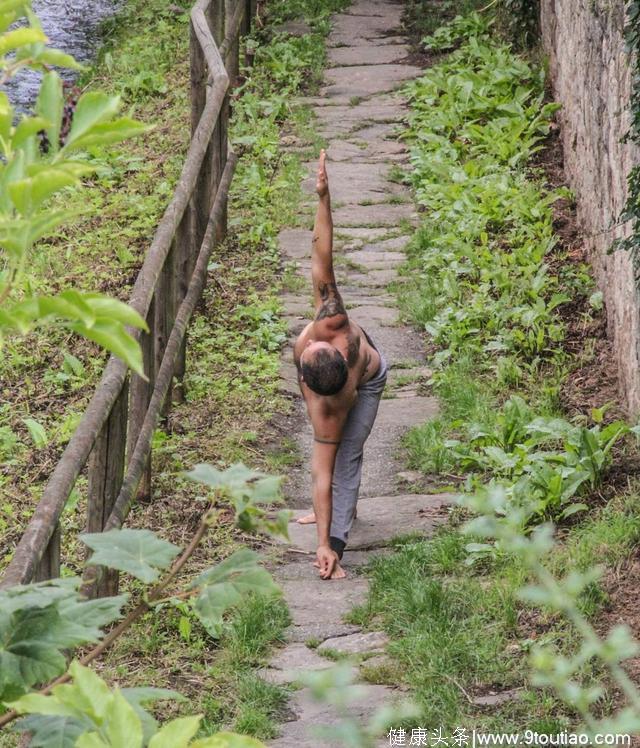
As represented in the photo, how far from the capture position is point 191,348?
8000 mm

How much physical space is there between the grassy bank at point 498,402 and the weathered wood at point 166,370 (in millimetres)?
1022

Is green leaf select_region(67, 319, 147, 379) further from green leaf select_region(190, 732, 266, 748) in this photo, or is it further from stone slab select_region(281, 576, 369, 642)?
stone slab select_region(281, 576, 369, 642)

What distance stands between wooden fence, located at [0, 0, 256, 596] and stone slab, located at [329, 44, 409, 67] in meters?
2.08

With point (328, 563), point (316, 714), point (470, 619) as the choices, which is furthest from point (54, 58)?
point (328, 563)

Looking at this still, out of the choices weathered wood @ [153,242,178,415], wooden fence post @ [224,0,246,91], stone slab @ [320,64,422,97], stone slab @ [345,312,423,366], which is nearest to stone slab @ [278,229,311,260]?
stone slab @ [345,312,423,366]

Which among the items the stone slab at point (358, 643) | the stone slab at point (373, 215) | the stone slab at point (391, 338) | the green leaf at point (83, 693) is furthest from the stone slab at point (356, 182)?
the green leaf at point (83, 693)

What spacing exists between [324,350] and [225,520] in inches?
46.5

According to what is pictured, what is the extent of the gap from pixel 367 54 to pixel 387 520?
23.2ft

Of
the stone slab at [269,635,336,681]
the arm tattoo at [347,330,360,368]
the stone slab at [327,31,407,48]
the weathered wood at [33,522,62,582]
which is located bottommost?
the stone slab at [269,635,336,681]

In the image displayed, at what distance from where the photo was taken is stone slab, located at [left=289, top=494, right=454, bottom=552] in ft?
20.0

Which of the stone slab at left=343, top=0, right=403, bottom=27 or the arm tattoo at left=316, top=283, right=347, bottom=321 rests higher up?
the arm tattoo at left=316, top=283, right=347, bottom=321

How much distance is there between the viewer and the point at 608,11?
303 inches

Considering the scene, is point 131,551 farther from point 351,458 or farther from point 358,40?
point 358,40

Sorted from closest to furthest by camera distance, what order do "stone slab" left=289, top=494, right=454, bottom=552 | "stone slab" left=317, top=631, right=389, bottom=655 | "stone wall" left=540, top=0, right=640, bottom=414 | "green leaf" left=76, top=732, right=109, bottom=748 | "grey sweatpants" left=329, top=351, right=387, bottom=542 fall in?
"green leaf" left=76, top=732, right=109, bottom=748
"stone slab" left=317, top=631, right=389, bottom=655
"grey sweatpants" left=329, top=351, right=387, bottom=542
"stone slab" left=289, top=494, right=454, bottom=552
"stone wall" left=540, top=0, right=640, bottom=414
